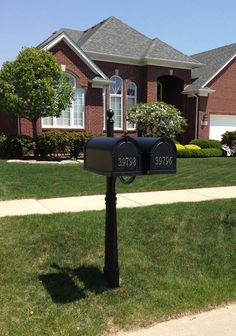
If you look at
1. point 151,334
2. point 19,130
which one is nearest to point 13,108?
point 19,130

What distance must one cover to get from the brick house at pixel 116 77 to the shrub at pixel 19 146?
271 centimetres

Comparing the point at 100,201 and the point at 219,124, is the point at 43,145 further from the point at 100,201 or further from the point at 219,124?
the point at 219,124

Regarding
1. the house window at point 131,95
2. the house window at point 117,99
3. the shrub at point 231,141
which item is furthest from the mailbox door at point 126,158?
the house window at point 131,95

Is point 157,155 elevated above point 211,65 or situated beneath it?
situated beneath

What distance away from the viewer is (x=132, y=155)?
3.90 metres

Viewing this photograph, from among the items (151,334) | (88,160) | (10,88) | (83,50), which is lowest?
(151,334)

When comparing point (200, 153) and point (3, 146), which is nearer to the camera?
point (3, 146)

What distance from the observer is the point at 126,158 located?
152 inches

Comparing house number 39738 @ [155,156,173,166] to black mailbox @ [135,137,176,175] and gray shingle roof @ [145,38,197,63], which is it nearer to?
black mailbox @ [135,137,176,175]

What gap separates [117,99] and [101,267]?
1977 cm

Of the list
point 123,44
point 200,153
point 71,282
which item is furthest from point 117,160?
point 123,44

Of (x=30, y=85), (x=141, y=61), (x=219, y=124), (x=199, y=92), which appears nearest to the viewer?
(x=30, y=85)

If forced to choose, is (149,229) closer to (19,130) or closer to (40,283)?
(40,283)

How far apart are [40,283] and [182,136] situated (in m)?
22.9
